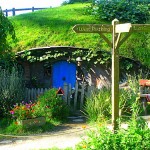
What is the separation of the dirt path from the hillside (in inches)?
201

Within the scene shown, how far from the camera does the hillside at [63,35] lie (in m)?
13.6

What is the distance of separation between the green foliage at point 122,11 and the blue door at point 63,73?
3084mm

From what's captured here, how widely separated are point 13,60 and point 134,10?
574 cm

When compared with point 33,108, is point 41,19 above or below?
above

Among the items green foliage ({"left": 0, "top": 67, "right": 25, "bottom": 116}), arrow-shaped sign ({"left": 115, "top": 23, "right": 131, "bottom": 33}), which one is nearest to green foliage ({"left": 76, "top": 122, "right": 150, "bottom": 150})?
arrow-shaped sign ({"left": 115, "top": 23, "right": 131, "bottom": 33})

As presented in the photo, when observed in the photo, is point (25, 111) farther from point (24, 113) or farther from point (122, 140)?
point (122, 140)

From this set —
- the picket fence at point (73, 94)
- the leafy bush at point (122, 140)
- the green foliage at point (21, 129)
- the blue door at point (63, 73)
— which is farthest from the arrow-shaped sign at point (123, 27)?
the blue door at point (63, 73)

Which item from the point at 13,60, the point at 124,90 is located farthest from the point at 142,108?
the point at 13,60

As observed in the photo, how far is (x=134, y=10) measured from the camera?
15953 millimetres

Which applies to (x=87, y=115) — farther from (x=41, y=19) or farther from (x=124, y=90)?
(x=41, y=19)

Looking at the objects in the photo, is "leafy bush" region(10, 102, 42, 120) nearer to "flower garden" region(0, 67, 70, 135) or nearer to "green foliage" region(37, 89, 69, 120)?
"flower garden" region(0, 67, 70, 135)

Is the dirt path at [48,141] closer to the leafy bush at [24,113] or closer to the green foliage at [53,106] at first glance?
the leafy bush at [24,113]

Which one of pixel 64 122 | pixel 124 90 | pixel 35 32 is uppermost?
pixel 35 32

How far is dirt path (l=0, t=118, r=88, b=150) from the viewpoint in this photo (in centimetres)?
799
